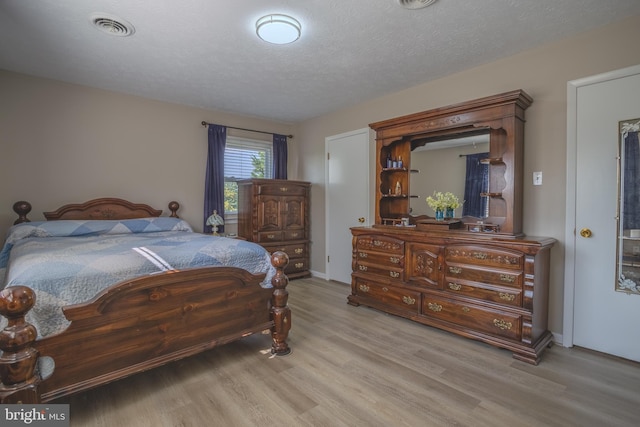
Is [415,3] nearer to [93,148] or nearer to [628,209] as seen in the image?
[628,209]

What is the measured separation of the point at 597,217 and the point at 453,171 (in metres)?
1.22

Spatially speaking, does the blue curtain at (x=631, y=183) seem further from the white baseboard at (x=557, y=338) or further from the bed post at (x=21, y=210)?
the bed post at (x=21, y=210)

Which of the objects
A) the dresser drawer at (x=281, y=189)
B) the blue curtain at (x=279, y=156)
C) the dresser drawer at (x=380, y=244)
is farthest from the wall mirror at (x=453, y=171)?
the blue curtain at (x=279, y=156)

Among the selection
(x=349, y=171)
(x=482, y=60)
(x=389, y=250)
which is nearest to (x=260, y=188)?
(x=349, y=171)

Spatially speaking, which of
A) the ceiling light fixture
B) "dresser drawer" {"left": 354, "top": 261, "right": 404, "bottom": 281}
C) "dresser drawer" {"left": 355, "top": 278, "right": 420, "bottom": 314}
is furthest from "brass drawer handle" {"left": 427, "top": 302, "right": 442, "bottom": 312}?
the ceiling light fixture

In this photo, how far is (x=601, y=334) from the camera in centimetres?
235

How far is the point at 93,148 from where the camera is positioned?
3596mm

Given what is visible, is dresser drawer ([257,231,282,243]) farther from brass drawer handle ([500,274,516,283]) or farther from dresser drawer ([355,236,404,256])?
brass drawer handle ([500,274,516,283])

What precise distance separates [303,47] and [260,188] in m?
2.14

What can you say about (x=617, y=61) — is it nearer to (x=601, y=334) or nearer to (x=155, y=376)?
(x=601, y=334)

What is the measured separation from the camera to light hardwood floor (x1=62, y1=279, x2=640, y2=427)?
66.0 inches

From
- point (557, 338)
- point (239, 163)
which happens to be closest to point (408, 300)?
point (557, 338)

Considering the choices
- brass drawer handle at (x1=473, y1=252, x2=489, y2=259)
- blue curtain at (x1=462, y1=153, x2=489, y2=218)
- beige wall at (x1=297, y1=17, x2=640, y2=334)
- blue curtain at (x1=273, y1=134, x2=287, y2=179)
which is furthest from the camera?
blue curtain at (x1=273, y1=134, x2=287, y2=179)

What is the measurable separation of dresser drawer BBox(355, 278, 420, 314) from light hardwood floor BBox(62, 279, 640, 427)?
1.26 ft
